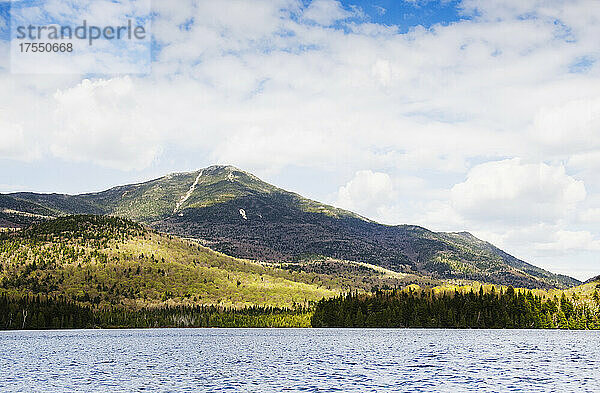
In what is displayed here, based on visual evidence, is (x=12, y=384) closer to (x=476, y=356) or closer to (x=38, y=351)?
(x=38, y=351)

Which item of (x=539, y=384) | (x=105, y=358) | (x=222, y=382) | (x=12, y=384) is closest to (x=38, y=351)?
(x=105, y=358)

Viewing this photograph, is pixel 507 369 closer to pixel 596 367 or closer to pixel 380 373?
pixel 596 367

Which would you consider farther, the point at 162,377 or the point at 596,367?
the point at 596,367

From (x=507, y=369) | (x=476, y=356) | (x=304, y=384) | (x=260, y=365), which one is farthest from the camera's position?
(x=476, y=356)

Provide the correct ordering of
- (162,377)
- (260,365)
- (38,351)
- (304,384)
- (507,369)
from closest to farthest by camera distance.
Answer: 1. (304,384)
2. (162,377)
3. (507,369)
4. (260,365)
5. (38,351)

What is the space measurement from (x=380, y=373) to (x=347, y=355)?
131 feet

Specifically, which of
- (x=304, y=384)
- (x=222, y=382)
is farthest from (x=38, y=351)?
(x=304, y=384)

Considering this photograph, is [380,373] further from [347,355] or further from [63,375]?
[63,375]

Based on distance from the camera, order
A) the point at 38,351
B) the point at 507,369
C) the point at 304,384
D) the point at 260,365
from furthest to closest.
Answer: the point at 38,351 < the point at 260,365 < the point at 507,369 < the point at 304,384

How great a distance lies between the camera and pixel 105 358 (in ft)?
435

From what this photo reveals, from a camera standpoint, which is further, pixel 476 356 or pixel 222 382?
pixel 476 356

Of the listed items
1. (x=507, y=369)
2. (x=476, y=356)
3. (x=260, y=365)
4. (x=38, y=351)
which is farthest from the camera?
(x=38, y=351)

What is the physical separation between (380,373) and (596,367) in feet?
142

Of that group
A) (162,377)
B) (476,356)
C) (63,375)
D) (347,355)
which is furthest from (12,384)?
(476,356)
